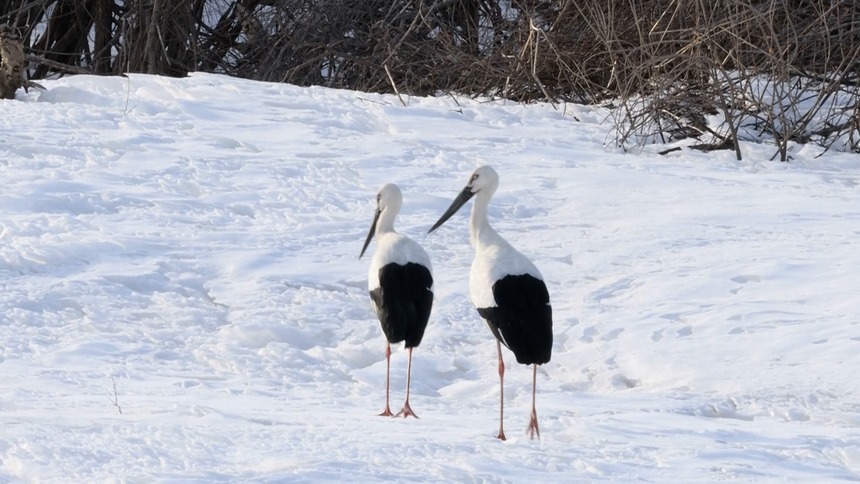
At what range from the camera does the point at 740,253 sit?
807 centimetres

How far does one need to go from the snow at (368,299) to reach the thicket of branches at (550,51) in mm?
455

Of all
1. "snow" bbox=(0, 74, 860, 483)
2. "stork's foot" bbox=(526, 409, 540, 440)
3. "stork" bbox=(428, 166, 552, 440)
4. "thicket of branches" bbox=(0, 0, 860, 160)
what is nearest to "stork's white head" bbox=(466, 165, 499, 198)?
"stork" bbox=(428, 166, 552, 440)

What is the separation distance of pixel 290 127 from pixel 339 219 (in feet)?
7.98

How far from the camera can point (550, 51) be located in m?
12.5

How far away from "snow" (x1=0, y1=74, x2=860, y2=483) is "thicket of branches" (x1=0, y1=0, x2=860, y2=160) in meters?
0.45

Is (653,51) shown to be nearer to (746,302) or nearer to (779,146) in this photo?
(779,146)

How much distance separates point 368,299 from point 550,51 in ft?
18.5

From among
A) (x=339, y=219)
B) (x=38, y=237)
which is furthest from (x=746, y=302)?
(x=38, y=237)

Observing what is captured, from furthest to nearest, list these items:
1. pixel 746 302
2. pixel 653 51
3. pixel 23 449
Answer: pixel 653 51, pixel 746 302, pixel 23 449

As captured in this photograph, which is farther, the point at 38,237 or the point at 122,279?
the point at 38,237

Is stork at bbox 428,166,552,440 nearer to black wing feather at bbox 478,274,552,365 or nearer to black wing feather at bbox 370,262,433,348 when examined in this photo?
black wing feather at bbox 478,274,552,365

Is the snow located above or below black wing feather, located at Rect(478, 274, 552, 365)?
below

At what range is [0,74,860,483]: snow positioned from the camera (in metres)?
4.70

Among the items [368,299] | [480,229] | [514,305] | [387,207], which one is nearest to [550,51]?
[368,299]
